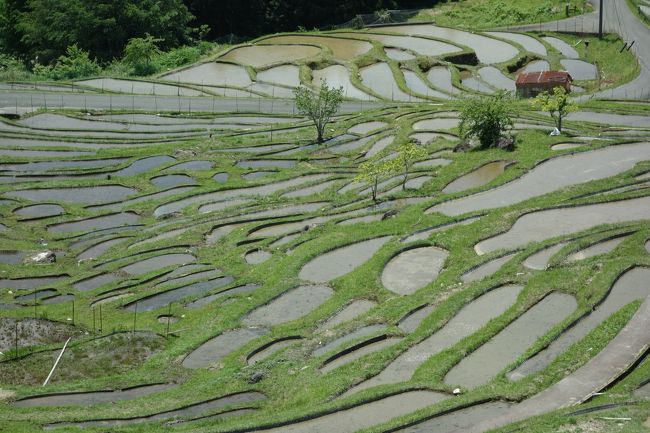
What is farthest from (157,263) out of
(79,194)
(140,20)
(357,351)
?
(140,20)

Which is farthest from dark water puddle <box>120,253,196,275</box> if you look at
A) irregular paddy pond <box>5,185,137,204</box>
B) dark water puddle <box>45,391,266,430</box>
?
dark water puddle <box>45,391,266,430</box>

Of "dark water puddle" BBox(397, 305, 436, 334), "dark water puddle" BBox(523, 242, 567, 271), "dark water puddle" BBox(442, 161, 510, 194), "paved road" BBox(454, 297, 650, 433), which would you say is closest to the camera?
"paved road" BBox(454, 297, 650, 433)

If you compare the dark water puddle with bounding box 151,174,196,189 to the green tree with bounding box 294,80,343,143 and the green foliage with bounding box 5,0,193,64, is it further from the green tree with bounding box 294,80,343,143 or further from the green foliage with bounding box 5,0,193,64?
the green foliage with bounding box 5,0,193,64

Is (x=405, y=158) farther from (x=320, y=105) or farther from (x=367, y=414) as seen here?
(x=367, y=414)

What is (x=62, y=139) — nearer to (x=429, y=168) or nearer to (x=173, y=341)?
(x=429, y=168)

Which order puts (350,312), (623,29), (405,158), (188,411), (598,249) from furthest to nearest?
(623,29), (405,158), (598,249), (350,312), (188,411)

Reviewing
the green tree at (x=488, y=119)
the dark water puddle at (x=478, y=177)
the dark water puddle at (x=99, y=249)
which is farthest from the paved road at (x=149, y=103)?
the dark water puddle at (x=99, y=249)

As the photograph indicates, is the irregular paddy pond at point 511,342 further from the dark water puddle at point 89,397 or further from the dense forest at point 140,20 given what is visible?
the dense forest at point 140,20
